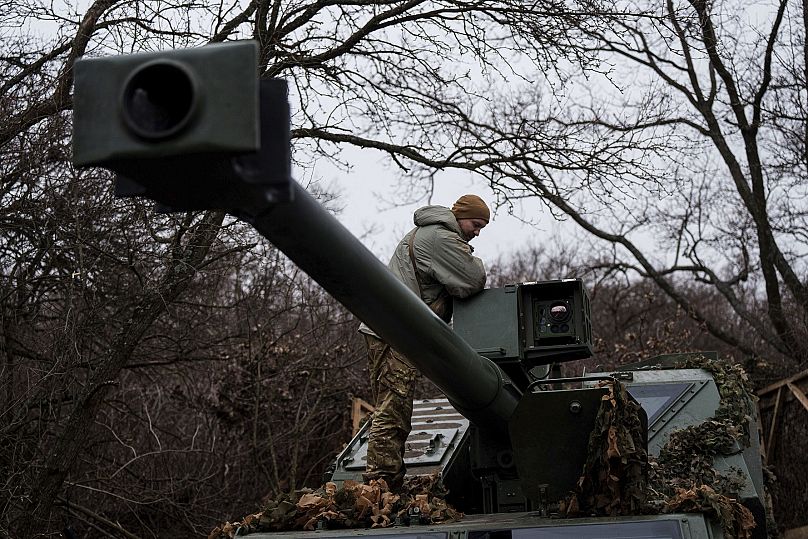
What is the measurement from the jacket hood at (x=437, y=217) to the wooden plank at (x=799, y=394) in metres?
6.72

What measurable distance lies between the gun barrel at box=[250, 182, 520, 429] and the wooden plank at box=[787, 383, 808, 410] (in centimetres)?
746

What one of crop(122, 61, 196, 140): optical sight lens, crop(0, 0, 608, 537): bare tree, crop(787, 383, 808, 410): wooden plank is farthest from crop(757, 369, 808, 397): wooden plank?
crop(122, 61, 196, 140): optical sight lens

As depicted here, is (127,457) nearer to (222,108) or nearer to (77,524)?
(77,524)

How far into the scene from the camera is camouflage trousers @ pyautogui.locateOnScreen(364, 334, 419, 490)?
19.3ft

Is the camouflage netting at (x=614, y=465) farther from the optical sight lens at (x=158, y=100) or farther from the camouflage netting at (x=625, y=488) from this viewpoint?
the optical sight lens at (x=158, y=100)

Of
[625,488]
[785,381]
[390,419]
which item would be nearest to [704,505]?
[625,488]

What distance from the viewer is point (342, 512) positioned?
5.11 metres

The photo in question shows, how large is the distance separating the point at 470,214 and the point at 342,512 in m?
1.93

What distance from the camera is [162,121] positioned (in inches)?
92.3

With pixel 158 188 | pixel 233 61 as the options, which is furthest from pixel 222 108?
pixel 158 188

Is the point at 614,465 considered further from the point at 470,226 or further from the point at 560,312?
the point at 470,226

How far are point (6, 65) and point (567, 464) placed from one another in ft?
17.7

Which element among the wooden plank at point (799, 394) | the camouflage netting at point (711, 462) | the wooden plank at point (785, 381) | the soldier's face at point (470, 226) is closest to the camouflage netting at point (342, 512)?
the camouflage netting at point (711, 462)

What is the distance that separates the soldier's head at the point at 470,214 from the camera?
20.4 ft
